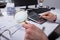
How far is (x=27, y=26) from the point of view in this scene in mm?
832

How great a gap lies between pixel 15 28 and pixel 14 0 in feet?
2.96

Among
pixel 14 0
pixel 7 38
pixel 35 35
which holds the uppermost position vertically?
pixel 14 0

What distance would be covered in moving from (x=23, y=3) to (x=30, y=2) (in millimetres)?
150

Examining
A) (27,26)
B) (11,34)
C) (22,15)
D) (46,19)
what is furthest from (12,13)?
(27,26)

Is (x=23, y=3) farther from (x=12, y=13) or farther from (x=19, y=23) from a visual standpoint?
(x=19, y=23)

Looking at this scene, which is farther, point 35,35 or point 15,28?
point 15,28

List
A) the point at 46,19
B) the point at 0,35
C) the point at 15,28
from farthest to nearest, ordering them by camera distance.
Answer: the point at 46,19
the point at 15,28
the point at 0,35

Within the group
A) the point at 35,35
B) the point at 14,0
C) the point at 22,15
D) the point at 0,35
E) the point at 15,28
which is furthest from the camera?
the point at 14,0

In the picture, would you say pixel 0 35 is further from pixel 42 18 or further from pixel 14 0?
pixel 14 0

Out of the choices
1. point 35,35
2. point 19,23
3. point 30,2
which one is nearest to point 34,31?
point 35,35

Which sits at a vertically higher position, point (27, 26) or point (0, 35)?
point (27, 26)

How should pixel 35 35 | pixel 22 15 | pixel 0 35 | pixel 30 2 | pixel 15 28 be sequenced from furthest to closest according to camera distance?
pixel 30 2
pixel 22 15
pixel 15 28
pixel 0 35
pixel 35 35

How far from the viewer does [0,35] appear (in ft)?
3.48

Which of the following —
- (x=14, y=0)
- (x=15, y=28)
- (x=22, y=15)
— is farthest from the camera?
(x=14, y=0)
